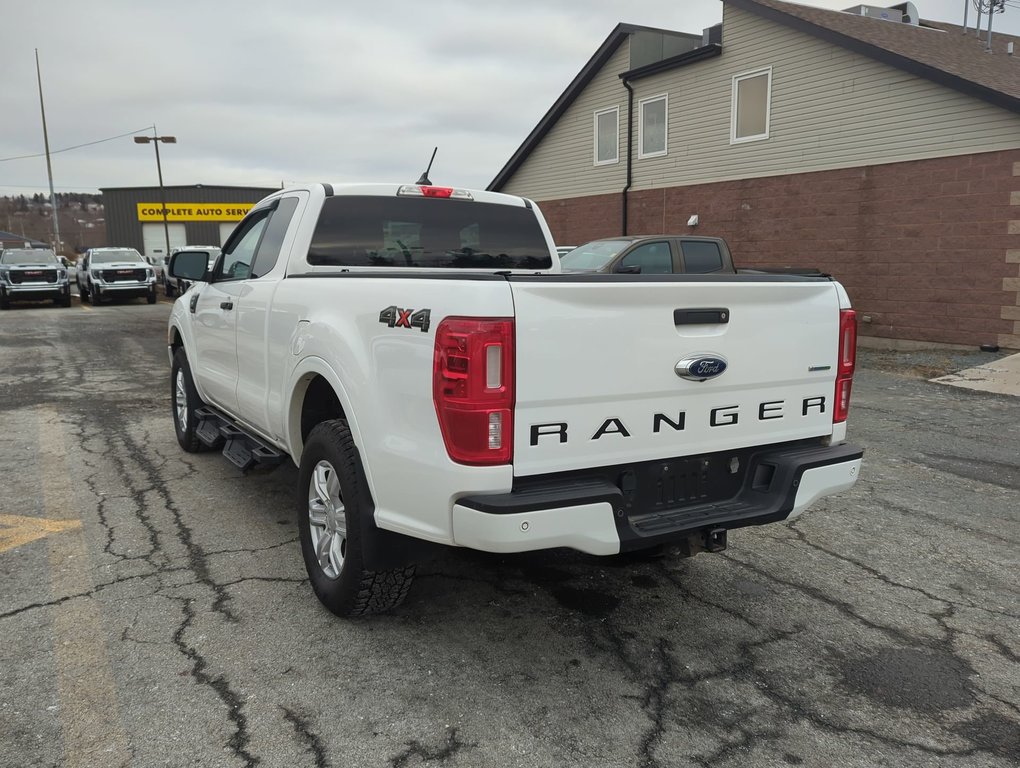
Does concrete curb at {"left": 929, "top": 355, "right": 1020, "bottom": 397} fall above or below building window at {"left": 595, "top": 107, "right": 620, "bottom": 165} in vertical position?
below

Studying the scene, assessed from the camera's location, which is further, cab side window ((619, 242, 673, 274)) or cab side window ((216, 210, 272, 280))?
cab side window ((619, 242, 673, 274))

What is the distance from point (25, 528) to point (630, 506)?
3.76 meters

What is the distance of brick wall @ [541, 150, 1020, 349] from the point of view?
1264 centimetres

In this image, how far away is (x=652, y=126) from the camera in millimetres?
19438

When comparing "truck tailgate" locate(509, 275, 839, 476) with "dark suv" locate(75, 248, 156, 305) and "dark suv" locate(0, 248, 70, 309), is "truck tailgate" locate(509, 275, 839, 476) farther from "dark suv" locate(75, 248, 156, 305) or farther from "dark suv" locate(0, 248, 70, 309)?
"dark suv" locate(0, 248, 70, 309)

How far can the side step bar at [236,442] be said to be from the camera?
459cm

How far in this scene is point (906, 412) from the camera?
8.73m

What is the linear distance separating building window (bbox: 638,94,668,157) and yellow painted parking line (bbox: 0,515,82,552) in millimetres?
16810

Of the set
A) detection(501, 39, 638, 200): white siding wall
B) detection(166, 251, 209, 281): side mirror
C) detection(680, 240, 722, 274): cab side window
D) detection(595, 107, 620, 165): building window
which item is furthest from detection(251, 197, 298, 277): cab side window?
detection(595, 107, 620, 165): building window

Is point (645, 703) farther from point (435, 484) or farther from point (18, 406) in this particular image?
point (18, 406)

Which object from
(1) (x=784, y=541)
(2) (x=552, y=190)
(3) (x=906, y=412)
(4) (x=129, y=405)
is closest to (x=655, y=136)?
(2) (x=552, y=190)

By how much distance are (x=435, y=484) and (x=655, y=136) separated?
18.1 m

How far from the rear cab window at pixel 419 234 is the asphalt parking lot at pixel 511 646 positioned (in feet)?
5.44

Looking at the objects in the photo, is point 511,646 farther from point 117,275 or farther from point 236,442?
point 117,275
